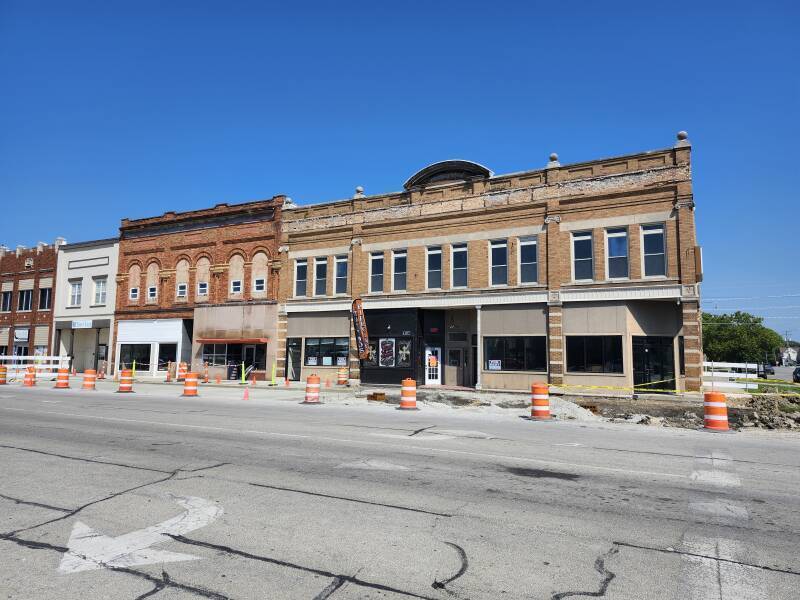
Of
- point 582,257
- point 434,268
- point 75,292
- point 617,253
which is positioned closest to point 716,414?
point 617,253

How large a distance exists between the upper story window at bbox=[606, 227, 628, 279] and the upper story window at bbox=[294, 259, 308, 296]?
55.9 feet

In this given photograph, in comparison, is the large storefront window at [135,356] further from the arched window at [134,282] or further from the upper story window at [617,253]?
the upper story window at [617,253]

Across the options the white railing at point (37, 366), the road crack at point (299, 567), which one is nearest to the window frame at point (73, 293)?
the white railing at point (37, 366)

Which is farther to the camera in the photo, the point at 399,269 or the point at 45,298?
the point at 45,298

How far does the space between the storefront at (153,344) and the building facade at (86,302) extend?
1464 mm

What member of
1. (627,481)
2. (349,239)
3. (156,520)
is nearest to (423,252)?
(349,239)

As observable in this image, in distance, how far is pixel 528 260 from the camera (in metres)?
25.8

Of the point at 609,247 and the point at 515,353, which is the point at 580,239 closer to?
the point at 609,247

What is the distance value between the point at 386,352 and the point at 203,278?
14997 millimetres

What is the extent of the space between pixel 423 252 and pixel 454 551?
955 inches

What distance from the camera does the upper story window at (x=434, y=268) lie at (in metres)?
28.2

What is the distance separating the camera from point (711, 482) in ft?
24.5

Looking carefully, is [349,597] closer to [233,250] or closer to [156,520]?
[156,520]

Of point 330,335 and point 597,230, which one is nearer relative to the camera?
point 597,230
